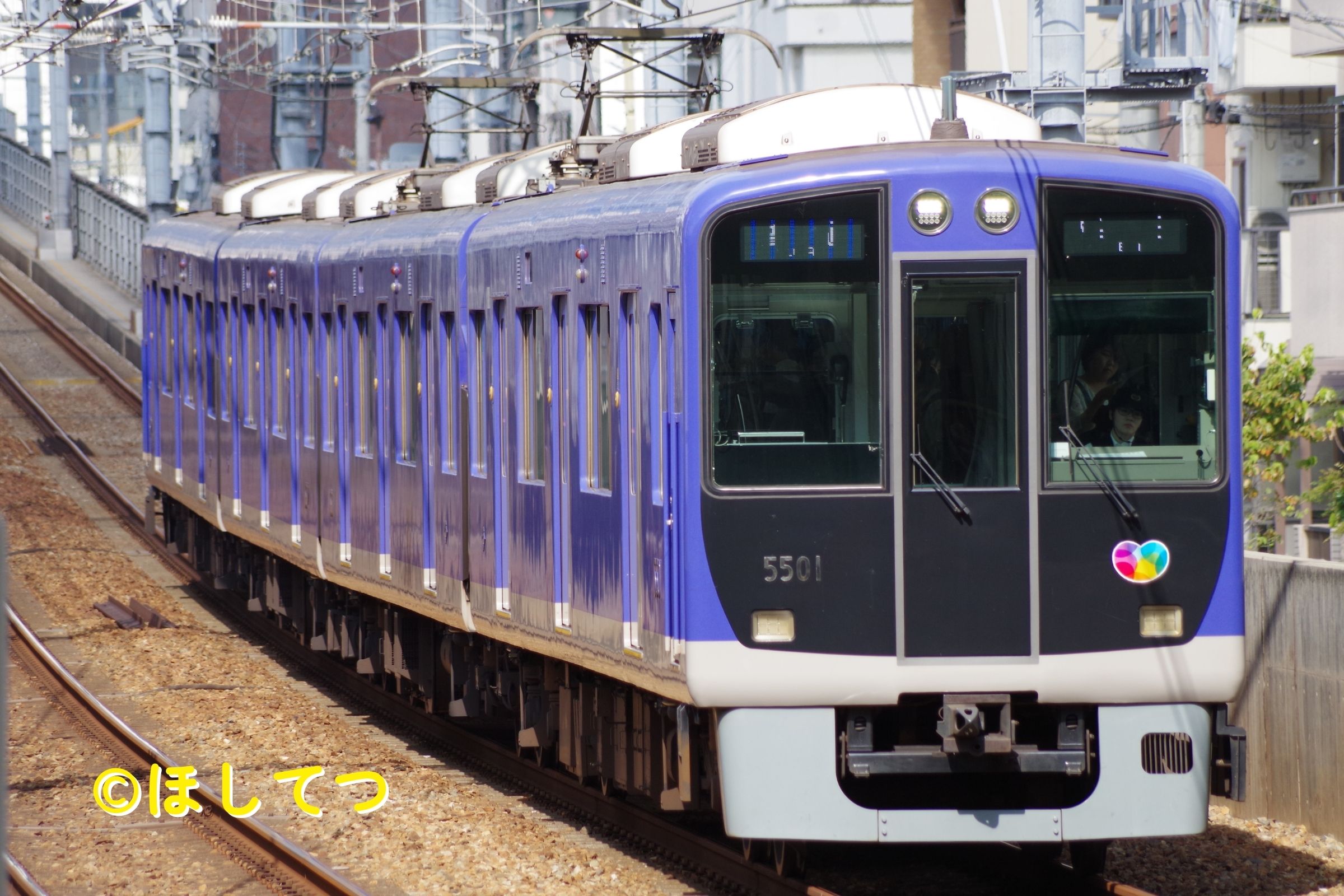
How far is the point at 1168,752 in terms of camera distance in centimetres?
769

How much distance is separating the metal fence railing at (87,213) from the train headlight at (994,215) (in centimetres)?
2895

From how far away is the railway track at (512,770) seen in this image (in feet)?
27.6

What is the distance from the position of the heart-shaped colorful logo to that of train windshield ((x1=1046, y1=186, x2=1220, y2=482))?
22cm

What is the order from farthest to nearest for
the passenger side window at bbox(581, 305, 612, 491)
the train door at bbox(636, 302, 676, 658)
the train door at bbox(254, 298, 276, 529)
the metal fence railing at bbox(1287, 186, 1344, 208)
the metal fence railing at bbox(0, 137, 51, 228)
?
the metal fence railing at bbox(0, 137, 51, 228)
the metal fence railing at bbox(1287, 186, 1344, 208)
the train door at bbox(254, 298, 276, 529)
the passenger side window at bbox(581, 305, 612, 491)
the train door at bbox(636, 302, 676, 658)

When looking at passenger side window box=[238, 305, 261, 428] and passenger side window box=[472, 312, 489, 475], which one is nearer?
passenger side window box=[472, 312, 489, 475]

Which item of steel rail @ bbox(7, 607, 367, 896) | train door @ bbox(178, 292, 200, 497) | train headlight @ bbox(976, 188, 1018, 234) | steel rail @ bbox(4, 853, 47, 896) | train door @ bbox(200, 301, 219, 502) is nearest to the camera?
train headlight @ bbox(976, 188, 1018, 234)

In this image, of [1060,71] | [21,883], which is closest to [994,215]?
[1060,71]

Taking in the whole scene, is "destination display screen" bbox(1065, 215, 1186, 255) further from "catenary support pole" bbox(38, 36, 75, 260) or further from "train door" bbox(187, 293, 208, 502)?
"catenary support pole" bbox(38, 36, 75, 260)

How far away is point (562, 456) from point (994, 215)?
244cm

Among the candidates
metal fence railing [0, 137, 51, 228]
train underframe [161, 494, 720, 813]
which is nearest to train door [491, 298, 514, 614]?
train underframe [161, 494, 720, 813]

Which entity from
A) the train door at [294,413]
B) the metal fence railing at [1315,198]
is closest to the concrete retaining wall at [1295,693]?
the train door at [294,413]

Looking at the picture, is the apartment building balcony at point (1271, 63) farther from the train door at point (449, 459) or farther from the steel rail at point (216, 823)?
the steel rail at point (216, 823)

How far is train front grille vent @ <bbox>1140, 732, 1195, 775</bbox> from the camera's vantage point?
768 cm

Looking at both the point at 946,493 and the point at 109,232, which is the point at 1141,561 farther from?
the point at 109,232
